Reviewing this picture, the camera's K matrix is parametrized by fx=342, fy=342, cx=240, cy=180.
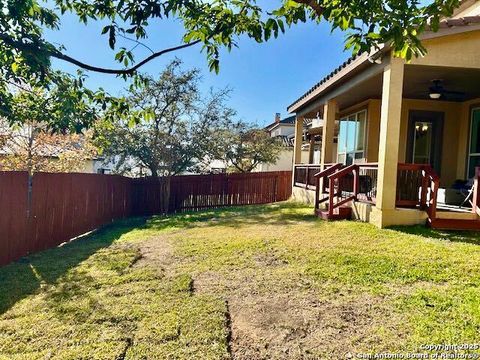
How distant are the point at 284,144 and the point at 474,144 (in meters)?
15.7

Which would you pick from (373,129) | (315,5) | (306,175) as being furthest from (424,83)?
(315,5)

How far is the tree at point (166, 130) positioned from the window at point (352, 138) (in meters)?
6.27

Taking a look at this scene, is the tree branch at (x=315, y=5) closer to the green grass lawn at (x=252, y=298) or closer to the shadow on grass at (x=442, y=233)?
the green grass lawn at (x=252, y=298)

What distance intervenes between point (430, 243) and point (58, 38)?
257 inches

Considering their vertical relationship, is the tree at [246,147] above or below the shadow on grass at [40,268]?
above

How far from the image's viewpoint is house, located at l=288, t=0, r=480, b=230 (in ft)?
21.7

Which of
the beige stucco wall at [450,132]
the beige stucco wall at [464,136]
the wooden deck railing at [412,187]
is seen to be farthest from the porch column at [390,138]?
the beige stucco wall at [464,136]

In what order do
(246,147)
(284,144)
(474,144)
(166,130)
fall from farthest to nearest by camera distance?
(284,144)
(246,147)
(166,130)
(474,144)

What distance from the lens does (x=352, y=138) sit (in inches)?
466

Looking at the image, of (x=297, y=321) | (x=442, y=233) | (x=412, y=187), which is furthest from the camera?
(x=412, y=187)

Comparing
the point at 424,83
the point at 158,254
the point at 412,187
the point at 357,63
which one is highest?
the point at 357,63

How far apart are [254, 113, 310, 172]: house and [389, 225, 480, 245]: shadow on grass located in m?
15.4

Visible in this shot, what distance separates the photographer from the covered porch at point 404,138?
6.64 m

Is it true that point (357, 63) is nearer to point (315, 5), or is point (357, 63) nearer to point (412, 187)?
point (412, 187)
